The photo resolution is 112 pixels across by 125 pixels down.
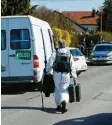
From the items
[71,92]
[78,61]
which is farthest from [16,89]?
[78,61]

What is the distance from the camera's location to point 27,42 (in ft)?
47.3

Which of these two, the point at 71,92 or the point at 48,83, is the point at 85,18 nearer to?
the point at 48,83

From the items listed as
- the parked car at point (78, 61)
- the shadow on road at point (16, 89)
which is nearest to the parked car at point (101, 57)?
the parked car at point (78, 61)

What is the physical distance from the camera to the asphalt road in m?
9.53

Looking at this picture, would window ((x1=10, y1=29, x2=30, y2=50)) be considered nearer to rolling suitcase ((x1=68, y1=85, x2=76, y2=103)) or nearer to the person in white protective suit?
the person in white protective suit

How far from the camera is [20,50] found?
14484 mm

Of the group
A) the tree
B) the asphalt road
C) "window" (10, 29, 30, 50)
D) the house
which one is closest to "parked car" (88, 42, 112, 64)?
the tree

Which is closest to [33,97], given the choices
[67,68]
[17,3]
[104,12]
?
[67,68]

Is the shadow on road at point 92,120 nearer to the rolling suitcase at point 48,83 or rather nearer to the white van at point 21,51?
the rolling suitcase at point 48,83

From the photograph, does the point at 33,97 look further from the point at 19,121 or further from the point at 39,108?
the point at 19,121

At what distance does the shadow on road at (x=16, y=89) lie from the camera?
15.3 metres

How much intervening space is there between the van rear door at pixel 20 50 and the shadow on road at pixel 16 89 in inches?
37.3

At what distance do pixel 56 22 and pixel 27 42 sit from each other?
4244cm

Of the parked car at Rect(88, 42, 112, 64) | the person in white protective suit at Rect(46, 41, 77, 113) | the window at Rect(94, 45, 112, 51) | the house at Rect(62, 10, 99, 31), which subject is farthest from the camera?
the house at Rect(62, 10, 99, 31)
